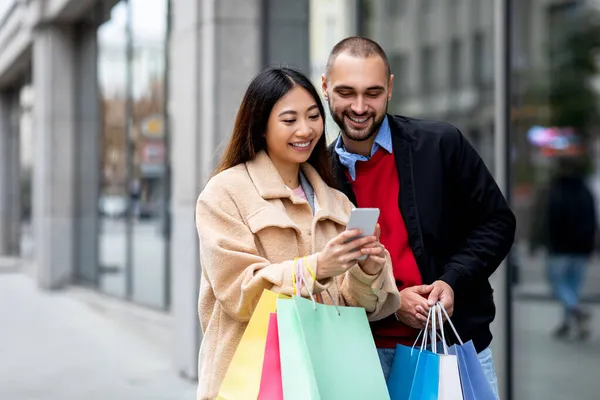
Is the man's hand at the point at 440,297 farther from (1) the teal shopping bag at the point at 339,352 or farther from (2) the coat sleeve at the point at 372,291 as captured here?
(1) the teal shopping bag at the point at 339,352

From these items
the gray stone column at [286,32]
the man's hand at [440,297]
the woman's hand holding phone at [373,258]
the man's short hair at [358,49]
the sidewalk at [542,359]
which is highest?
the gray stone column at [286,32]

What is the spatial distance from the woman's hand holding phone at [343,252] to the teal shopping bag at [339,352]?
104 millimetres

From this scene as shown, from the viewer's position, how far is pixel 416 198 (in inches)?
111

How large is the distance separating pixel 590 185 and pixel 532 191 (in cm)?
42

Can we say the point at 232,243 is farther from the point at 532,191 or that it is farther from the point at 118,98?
the point at 118,98

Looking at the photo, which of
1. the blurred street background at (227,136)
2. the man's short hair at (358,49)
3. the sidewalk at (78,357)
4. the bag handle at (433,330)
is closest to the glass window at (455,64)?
the blurred street background at (227,136)

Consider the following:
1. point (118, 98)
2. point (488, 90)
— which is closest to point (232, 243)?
point (488, 90)

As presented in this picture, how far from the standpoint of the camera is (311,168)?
2.78 m

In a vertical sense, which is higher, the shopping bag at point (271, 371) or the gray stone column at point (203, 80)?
the gray stone column at point (203, 80)

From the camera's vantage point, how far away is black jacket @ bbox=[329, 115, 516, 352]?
2.80 meters

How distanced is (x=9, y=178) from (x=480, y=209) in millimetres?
22691

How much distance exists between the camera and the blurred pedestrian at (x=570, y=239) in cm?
569

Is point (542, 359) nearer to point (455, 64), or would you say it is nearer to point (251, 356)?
point (455, 64)

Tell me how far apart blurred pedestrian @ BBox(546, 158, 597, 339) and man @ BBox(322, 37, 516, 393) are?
9.64 feet
